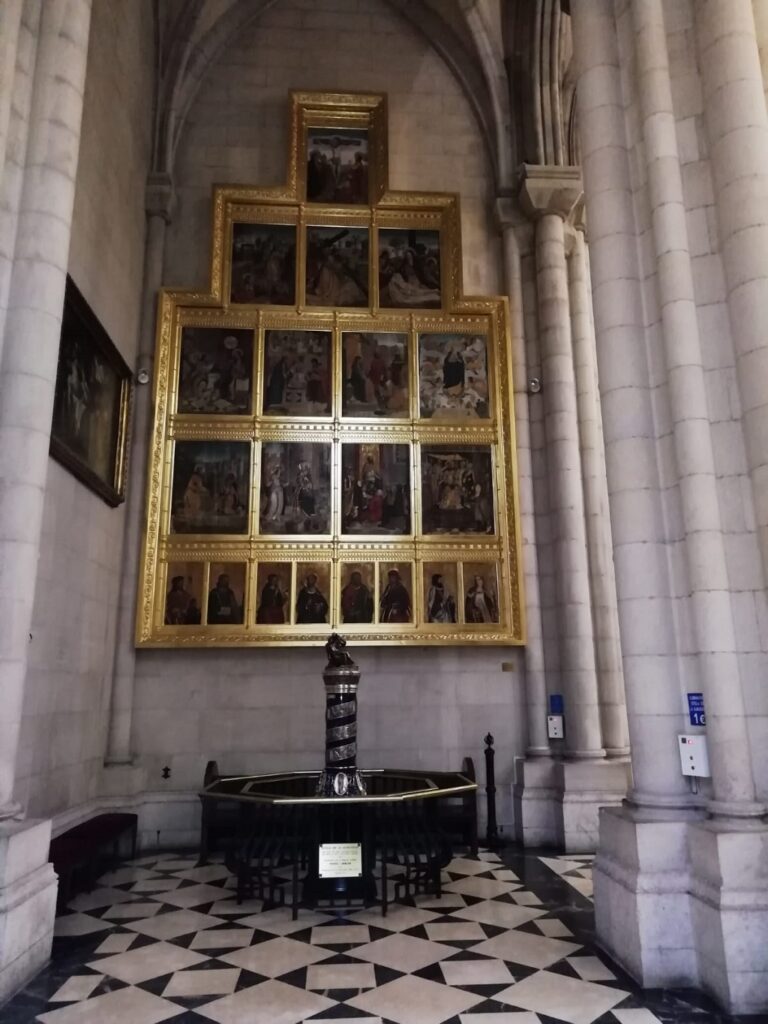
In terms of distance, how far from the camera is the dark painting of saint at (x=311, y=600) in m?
10.2

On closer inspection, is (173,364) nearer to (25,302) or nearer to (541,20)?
(25,302)

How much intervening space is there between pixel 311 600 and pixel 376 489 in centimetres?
180

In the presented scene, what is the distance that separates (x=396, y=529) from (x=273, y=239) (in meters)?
4.79

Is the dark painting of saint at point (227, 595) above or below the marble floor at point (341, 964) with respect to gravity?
above

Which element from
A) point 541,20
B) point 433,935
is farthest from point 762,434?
point 541,20

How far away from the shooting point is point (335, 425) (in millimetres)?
10812

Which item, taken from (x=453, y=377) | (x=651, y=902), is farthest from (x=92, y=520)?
(x=651, y=902)

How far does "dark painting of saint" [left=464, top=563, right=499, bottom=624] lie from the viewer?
1045 cm

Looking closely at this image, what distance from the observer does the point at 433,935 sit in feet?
19.9

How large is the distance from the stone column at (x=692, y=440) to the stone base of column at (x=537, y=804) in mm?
4803

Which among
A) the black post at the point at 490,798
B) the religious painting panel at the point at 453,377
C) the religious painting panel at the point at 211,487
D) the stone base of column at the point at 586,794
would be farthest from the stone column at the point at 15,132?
the stone base of column at the point at 586,794

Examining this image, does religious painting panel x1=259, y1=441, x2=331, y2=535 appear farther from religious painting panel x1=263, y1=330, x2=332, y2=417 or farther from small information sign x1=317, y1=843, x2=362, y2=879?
small information sign x1=317, y1=843, x2=362, y2=879

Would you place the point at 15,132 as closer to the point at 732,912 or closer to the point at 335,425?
the point at 335,425

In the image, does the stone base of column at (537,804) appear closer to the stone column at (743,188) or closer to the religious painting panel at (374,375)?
the religious painting panel at (374,375)
